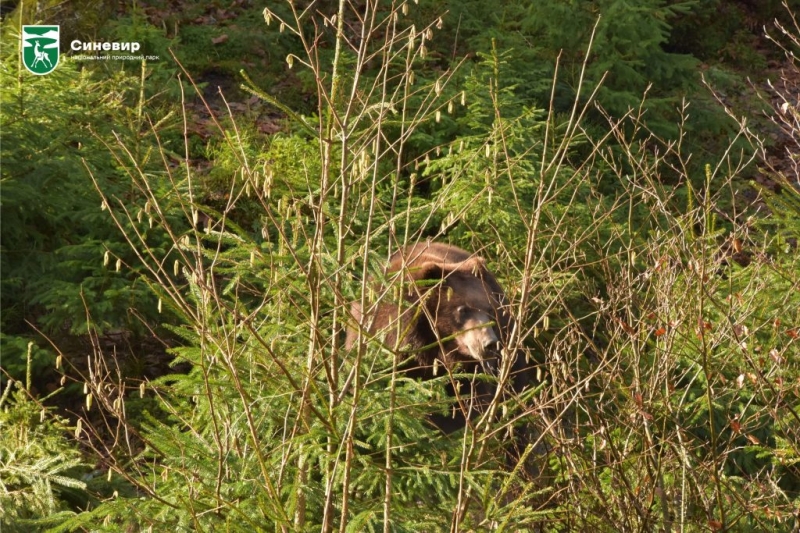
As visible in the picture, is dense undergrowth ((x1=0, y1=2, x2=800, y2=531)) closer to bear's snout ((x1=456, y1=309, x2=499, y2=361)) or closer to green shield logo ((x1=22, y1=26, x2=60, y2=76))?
green shield logo ((x1=22, y1=26, x2=60, y2=76))

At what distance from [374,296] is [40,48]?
585 cm

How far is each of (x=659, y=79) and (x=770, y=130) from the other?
3.88 metres

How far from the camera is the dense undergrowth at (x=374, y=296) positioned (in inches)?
134

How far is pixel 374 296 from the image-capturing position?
10.8ft

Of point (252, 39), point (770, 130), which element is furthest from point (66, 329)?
point (770, 130)

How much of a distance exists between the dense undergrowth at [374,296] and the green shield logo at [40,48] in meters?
0.14

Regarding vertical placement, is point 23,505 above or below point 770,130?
above

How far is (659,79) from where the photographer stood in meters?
10.9

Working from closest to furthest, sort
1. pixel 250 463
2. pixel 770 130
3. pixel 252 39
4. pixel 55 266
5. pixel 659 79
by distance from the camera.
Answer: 1. pixel 250 463
2. pixel 55 266
3. pixel 659 79
4. pixel 252 39
5. pixel 770 130

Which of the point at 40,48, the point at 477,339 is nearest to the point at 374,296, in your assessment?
the point at 477,339

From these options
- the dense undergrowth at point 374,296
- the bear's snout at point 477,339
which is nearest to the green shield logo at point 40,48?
Result: the dense undergrowth at point 374,296

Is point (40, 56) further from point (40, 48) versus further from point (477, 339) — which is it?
point (477, 339)

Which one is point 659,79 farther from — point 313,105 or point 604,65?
point 313,105

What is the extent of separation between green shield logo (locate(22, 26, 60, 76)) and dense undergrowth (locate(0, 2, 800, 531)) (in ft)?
0.46
